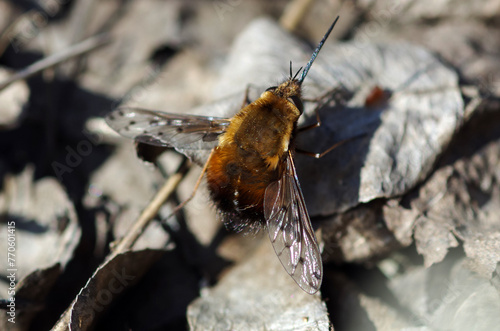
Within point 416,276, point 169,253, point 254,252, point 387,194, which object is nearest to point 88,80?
point 169,253

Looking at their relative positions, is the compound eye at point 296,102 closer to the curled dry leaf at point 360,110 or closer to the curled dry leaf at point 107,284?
→ the curled dry leaf at point 360,110

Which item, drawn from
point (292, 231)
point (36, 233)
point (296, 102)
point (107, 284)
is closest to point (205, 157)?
point (296, 102)

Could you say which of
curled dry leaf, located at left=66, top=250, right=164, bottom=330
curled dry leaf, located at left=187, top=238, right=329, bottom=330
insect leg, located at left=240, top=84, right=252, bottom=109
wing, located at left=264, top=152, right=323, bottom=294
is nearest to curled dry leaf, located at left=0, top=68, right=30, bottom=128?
curled dry leaf, located at left=66, top=250, right=164, bottom=330

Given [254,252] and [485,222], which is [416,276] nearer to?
[485,222]

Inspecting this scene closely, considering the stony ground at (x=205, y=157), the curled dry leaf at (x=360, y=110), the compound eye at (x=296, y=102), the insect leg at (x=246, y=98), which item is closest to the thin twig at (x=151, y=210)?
the stony ground at (x=205, y=157)

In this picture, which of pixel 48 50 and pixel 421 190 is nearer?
pixel 421 190

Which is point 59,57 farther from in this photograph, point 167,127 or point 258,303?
point 258,303
